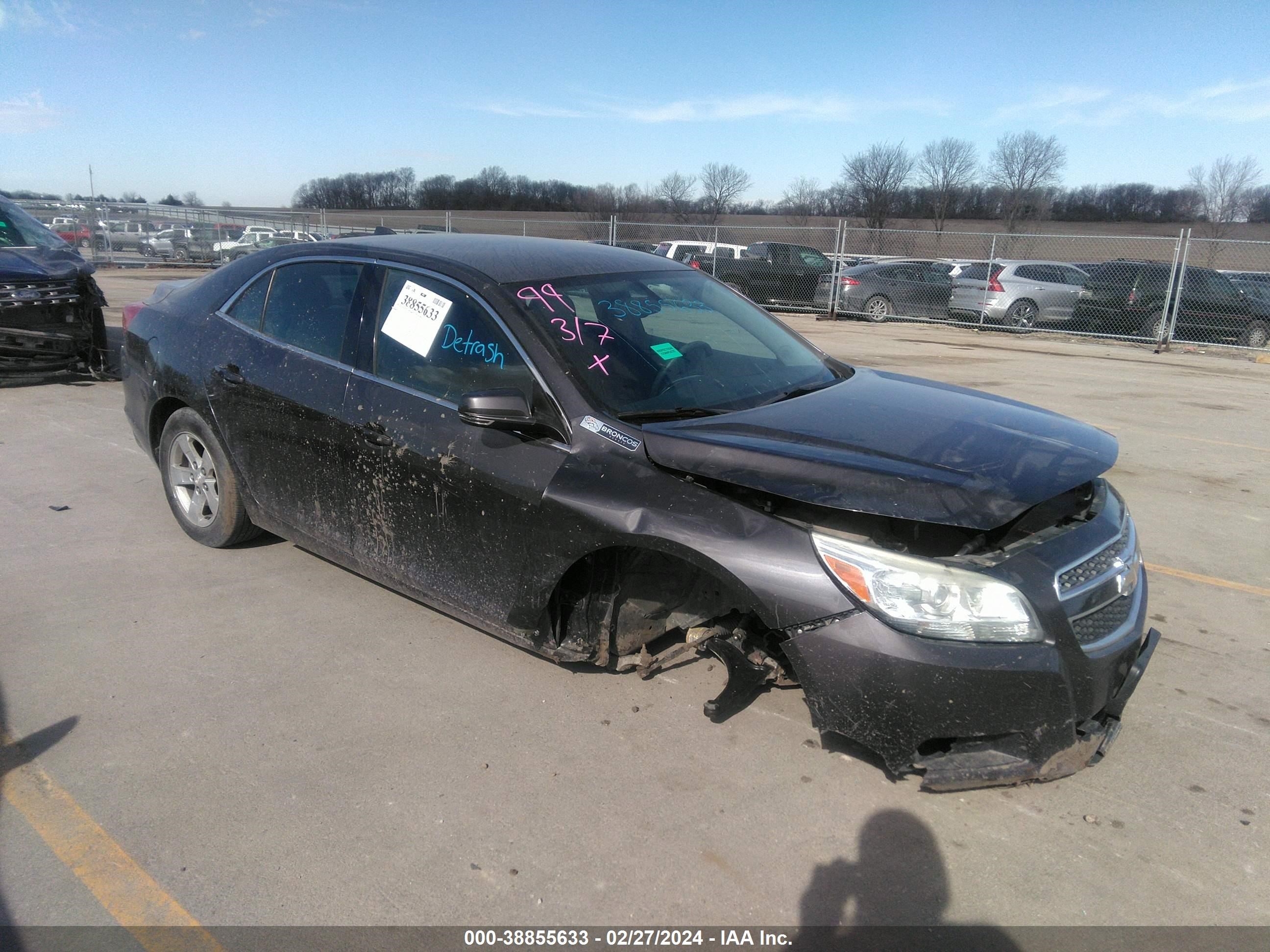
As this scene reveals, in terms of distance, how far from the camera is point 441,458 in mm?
3438

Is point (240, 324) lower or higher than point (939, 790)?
higher

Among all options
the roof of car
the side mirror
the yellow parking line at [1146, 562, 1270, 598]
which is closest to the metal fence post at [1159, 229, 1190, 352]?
the yellow parking line at [1146, 562, 1270, 598]

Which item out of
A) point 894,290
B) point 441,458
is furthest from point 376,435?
point 894,290

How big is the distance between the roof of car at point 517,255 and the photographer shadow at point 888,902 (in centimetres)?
245

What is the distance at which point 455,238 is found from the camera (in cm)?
435

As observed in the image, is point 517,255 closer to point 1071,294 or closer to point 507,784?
point 507,784

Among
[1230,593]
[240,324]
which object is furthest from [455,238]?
[1230,593]

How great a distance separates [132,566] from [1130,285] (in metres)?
18.3

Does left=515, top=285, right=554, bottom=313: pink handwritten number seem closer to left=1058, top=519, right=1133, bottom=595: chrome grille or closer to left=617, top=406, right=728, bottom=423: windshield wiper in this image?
left=617, top=406, right=728, bottom=423: windshield wiper

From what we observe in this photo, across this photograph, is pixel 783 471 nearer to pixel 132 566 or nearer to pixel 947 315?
pixel 132 566

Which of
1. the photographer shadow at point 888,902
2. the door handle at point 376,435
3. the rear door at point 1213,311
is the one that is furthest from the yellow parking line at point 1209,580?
the rear door at point 1213,311

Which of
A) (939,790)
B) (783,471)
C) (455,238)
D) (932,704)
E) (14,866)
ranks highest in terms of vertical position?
(455,238)

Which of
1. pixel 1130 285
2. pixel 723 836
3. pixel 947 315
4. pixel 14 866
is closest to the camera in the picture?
pixel 14 866

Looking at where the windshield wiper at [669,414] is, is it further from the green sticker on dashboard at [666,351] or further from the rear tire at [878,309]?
the rear tire at [878,309]
